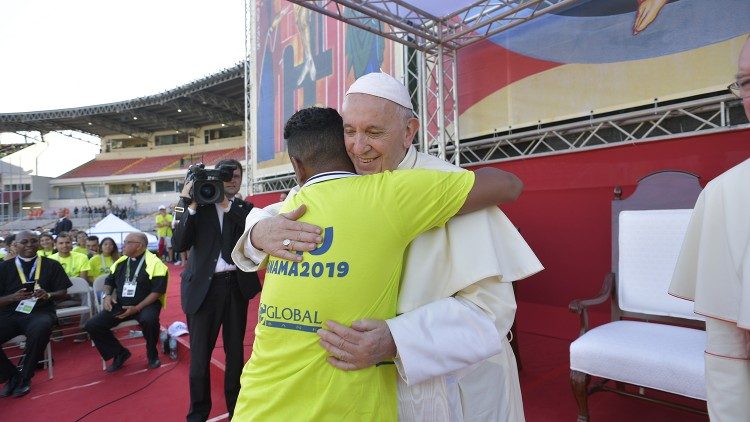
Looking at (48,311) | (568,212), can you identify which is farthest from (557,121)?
(48,311)

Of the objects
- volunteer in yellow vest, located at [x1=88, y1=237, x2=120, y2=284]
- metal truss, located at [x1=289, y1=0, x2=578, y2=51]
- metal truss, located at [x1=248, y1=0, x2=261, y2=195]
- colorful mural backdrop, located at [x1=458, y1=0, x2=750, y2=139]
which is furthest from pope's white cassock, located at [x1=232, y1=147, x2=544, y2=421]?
metal truss, located at [x1=248, y1=0, x2=261, y2=195]

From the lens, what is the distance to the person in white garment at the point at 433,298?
88 cm

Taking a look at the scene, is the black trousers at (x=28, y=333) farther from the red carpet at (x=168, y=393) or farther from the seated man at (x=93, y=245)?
the seated man at (x=93, y=245)

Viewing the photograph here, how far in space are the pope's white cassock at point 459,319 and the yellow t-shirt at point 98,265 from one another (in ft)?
21.5

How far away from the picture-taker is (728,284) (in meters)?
0.94

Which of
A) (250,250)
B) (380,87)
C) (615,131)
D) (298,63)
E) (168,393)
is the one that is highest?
(298,63)

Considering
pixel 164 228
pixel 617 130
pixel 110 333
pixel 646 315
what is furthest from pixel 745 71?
pixel 164 228

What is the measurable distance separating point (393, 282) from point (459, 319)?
0.55 ft

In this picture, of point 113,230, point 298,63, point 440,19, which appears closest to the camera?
point 440,19

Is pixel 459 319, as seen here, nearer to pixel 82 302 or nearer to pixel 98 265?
pixel 82 302

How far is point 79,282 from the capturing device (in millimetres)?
5336

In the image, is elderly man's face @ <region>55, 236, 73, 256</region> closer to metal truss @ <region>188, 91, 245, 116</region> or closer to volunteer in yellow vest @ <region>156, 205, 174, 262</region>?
volunteer in yellow vest @ <region>156, 205, 174, 262</region>

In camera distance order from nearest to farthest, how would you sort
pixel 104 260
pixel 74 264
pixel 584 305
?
pixel 584 305
pixel 74 264
pixel 104 260

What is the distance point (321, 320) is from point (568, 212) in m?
3.70
